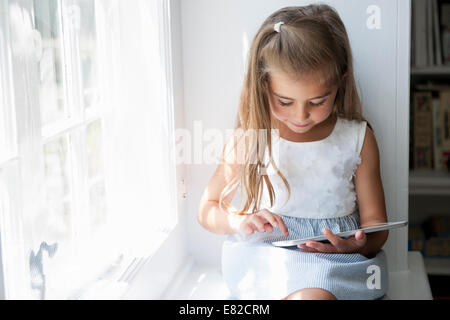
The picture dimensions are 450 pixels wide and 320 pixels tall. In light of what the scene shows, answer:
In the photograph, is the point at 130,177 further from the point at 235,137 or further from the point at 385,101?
the point at 385,101

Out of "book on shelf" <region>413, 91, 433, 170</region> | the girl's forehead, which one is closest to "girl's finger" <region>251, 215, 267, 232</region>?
the girl's forehead

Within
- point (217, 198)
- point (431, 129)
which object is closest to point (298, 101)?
point (217, 198)

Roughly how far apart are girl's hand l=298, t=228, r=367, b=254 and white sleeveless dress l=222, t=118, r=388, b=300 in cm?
1

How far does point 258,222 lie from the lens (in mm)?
1051

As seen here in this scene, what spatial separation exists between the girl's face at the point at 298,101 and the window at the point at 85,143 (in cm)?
19

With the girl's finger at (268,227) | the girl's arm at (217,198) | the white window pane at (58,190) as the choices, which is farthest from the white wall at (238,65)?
the white window pane at (58,190)

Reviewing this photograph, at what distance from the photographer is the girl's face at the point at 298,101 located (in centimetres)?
100

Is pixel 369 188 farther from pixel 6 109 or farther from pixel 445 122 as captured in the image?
pixel 6 109

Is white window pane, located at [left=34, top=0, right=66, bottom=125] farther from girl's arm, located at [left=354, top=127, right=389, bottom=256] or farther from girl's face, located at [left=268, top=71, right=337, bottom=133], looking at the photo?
girl's arm, located at [left=354, top=127, right=389, bottom=256]

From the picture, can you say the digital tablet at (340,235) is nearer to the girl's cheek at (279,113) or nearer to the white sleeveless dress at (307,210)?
the white sleeveless dress at (307,210)

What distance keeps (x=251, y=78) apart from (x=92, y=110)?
0.29m

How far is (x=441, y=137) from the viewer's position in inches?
57.7

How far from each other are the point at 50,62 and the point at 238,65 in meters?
0.36

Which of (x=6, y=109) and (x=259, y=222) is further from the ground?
(x=6, y=109)
